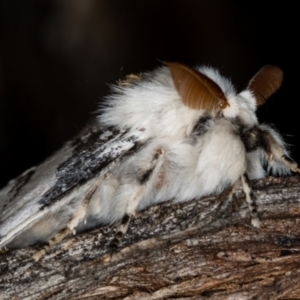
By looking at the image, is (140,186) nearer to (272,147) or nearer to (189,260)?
(189,260)

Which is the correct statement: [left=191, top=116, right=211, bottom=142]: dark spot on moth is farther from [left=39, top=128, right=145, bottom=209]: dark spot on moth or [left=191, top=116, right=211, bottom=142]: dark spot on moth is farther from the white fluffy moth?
[left=39, top=128, right=145, bottom=209]: dark spot on moth

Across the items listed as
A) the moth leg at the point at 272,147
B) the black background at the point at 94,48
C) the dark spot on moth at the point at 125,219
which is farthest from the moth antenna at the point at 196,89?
the black background at the point at 94,48

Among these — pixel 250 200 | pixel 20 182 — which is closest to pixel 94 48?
pixel 20 182

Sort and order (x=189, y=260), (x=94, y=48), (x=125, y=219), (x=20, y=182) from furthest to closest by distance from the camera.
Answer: (x=94, y=48), (x=20, y=182), (x=125, y=219), (x=189, y=260)

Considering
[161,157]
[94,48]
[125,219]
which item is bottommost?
[125,219]

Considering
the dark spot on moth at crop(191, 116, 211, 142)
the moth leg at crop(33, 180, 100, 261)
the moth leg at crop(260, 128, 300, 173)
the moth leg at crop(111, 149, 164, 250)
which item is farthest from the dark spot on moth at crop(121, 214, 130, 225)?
the moth leg at crop(260, 128, 300, 173)

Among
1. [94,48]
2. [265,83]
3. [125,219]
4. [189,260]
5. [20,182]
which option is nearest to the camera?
[189,260]

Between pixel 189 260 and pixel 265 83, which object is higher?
pixel 265 83

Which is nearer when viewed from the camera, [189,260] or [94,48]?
[189,260]
